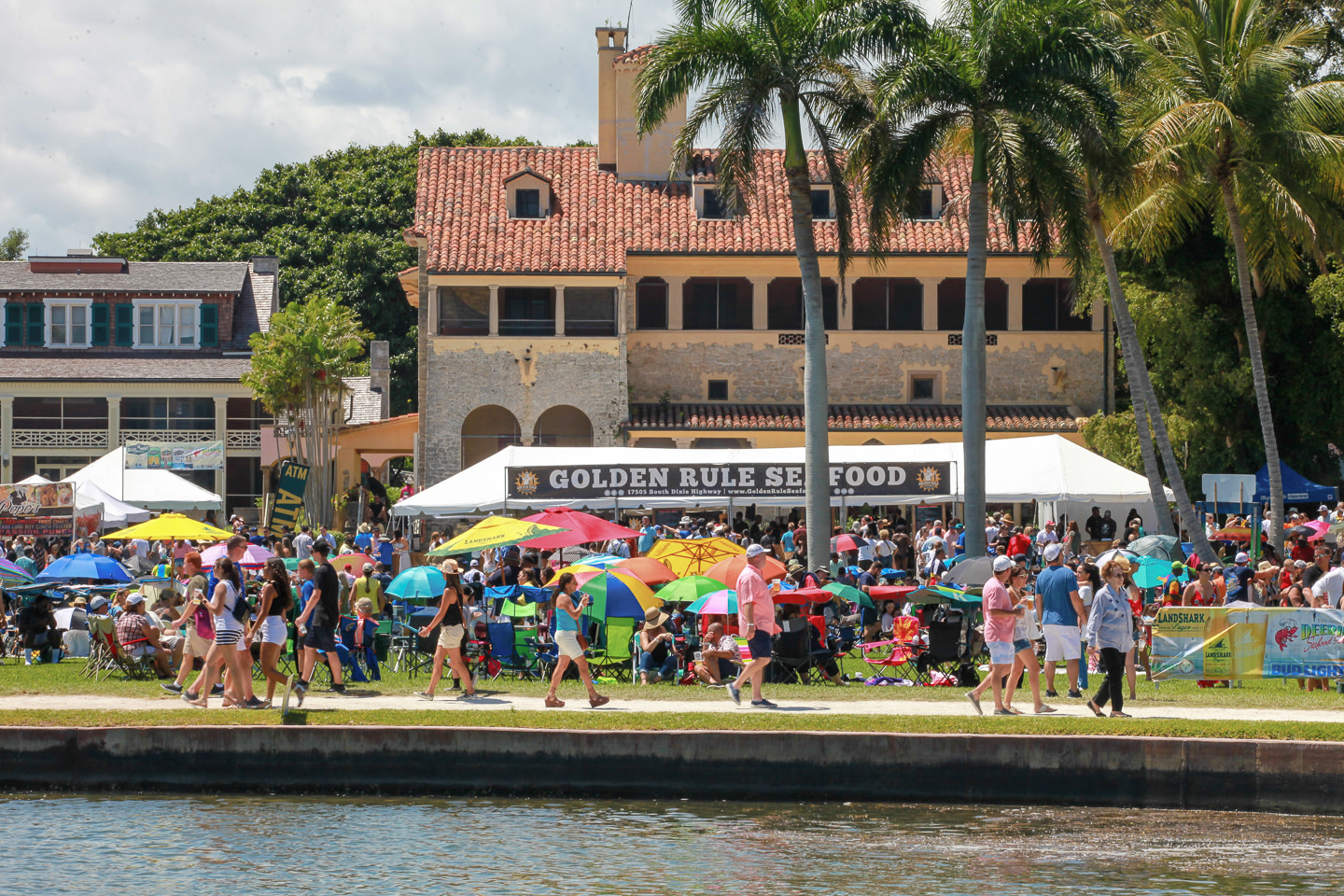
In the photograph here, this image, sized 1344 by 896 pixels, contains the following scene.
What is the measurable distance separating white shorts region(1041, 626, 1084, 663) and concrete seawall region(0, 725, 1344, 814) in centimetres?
206

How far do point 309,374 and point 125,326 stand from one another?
9288 millimetres

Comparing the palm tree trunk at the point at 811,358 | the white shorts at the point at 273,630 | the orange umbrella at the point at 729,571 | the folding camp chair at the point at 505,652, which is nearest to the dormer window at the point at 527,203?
the palm tree trunk at the point at 811,358

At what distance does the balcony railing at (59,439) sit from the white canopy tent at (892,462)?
22854 mm

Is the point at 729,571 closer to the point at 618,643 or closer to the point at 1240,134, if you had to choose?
the point at 618,643

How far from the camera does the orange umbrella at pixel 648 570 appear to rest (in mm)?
19297

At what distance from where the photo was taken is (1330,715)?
14656 millimetres

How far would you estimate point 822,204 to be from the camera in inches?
1679

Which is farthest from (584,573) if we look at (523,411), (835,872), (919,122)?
(523,411)

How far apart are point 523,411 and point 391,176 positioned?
78.7 feet

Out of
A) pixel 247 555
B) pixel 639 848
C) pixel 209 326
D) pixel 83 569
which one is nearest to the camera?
pixel 639 848

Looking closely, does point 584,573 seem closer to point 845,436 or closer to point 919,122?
point 919,122

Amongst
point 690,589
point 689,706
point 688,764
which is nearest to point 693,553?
point 690,589

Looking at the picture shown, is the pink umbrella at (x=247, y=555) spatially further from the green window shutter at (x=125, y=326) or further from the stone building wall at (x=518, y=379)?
the green window shutter at (x=125, y=326)

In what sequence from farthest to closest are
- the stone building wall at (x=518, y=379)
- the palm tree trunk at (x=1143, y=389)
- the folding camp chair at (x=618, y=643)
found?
the stone building wall at (x=518, y=379)
the palm tree trunk at (x=1143, y=389)
the folding camp chair at (x=618, y=643)
